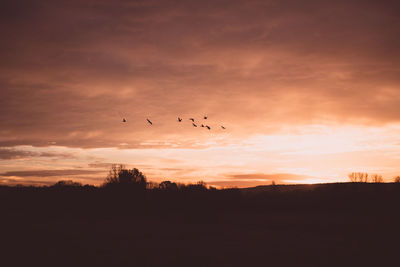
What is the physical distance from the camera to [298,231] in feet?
108

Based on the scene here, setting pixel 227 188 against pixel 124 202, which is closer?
pixel 124 202

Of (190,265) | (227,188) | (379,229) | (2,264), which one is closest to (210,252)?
(190,265)

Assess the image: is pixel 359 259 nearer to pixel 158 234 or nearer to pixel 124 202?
pixel 158 234

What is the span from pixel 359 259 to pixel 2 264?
18408 mm

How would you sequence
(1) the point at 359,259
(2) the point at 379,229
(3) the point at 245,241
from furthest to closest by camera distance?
(2) the point at 379,229, (3) the point at 245,241, (1) the point at 359,259

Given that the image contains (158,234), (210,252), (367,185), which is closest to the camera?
(210,252)

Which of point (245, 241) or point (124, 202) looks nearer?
A: point (245, 241)

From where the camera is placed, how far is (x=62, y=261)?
18.6 metres

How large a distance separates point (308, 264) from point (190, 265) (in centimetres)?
607

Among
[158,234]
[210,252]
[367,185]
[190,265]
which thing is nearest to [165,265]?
[190,265]

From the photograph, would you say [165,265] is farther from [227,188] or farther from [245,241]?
[227,188]

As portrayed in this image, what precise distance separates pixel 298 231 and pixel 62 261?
21.6 m

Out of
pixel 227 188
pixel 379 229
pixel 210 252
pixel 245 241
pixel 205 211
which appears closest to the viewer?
pixel 210 252

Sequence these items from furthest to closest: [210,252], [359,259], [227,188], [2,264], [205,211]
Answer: [227,188] → [205,211] → [210,252] → [359,259] → [2,264]
